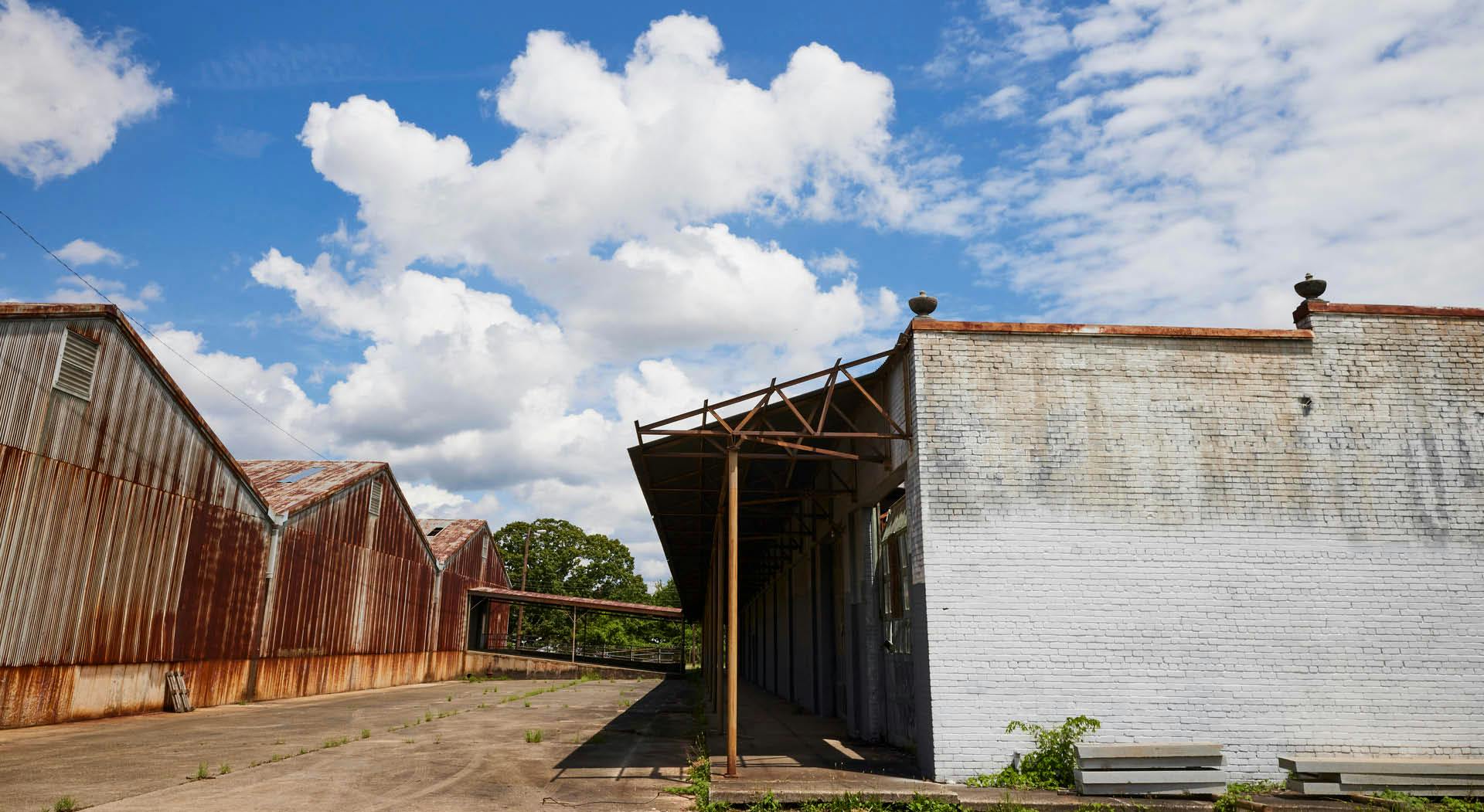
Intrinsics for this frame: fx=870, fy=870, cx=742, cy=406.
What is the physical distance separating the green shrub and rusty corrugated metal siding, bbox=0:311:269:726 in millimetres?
15285

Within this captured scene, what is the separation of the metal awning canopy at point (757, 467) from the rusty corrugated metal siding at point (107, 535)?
1002 cm

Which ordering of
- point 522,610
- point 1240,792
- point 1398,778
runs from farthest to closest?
1. point 522,610
2. point 1240,792
3. point 1398,778

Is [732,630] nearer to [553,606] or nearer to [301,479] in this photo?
[301,479]

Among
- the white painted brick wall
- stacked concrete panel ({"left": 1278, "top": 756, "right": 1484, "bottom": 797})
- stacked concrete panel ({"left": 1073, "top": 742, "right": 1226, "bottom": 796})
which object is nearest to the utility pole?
the white painted brick wall

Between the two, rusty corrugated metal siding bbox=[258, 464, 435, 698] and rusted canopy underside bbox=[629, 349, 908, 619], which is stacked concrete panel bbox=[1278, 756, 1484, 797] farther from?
rusty corrugated metal siding bbox=[258, 464, 435, 698]

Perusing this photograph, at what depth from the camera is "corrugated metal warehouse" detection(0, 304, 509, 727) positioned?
→ 14.4m

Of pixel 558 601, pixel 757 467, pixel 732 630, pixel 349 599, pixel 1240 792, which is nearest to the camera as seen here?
pixel 1240 792

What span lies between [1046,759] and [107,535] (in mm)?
16635

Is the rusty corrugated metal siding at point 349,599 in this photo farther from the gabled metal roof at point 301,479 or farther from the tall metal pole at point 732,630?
the tall metal pole at point 732,630

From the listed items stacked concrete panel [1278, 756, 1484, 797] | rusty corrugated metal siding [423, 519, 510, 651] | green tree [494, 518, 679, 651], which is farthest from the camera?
green tree [494, 518, 679, 651]

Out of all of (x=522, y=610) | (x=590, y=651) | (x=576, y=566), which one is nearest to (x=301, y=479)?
(x=522, y=610)

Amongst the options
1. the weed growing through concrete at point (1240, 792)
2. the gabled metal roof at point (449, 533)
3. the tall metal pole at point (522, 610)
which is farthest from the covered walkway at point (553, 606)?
the weed growing through concrete at point (1240, 792)

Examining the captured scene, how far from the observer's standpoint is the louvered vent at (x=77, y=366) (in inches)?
596

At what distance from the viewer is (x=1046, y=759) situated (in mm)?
8695
